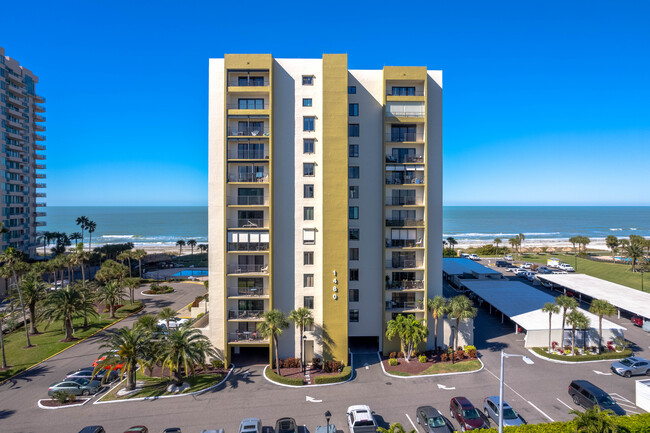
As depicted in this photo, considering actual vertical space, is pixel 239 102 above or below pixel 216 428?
above

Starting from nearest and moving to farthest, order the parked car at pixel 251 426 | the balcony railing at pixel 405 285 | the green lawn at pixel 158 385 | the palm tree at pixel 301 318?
the parked car at pixel 251 426
the green lawn at pixel 158 385
the palm tree at pixel 301 318
the balcony railing at pixel 405 285

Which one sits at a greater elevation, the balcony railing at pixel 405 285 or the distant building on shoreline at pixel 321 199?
the distant building on shoreline at pixel 321 199

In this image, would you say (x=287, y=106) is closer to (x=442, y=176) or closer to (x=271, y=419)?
(x=442, y=176)

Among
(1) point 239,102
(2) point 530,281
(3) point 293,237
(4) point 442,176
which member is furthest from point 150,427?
(2) point 530,281

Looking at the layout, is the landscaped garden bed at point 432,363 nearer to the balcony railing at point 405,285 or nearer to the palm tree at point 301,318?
the balcony railing at point 405,285

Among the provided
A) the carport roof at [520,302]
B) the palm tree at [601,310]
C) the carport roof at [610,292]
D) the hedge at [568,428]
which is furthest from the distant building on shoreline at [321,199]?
the carport roof at [610,292]

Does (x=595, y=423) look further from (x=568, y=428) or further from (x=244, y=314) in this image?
(x=244, y=314)
